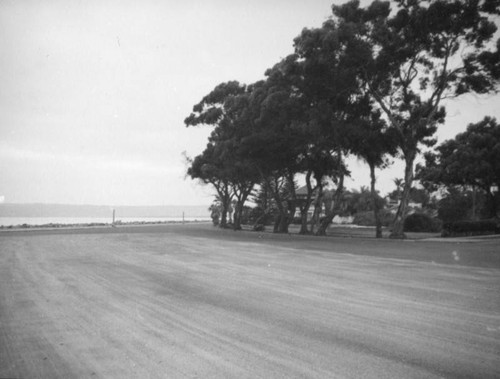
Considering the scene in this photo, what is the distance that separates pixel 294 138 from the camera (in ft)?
93.7

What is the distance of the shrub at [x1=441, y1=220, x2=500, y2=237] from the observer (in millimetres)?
25875

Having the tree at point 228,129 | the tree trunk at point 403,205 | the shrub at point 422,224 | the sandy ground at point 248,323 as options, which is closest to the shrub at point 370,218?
the shrub at point 422,224

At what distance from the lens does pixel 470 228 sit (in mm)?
26047

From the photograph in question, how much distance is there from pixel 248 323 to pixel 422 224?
3658 cm

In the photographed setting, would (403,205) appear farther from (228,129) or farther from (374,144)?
(228,129)

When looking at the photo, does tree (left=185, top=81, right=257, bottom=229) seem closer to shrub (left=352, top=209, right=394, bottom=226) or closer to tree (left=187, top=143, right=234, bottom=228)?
tree (left=187, top=143, right=234, bottom=228)

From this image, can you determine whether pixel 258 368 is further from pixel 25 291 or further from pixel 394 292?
pixel 25 291

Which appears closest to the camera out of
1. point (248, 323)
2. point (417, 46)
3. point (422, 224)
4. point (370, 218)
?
point (248, 323)

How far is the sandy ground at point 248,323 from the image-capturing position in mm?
3934

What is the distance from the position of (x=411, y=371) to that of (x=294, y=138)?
25383 millimetres

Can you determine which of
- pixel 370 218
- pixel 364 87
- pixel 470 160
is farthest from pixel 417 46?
pixel 370 218

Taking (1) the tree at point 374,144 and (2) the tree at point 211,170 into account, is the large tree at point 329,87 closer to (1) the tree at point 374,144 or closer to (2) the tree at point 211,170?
(1) the tree at point 374,144

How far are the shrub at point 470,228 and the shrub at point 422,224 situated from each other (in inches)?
452

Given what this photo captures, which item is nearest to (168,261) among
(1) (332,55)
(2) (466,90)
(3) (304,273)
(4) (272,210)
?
(3) (304,273)
